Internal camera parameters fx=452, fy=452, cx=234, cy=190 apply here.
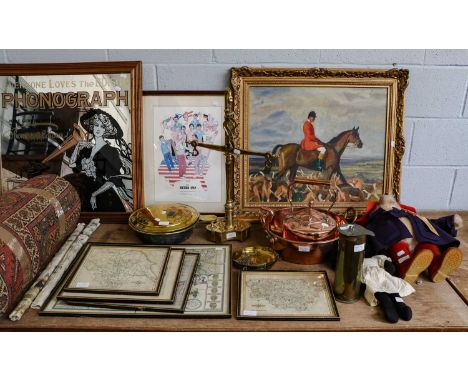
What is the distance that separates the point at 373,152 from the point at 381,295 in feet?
1.88

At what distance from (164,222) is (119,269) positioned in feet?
0.87

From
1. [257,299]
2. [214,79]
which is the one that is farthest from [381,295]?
[214,79]

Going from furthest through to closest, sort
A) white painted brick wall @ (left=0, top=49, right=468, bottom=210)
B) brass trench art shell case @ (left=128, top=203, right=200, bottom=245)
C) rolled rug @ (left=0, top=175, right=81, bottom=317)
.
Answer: white painted brick wall @ (left=0, top=49, right=468, bottom=210) < brass trench art shell case @ (left=128, top=203, right=200, bottom=245) < rolled rug @ (left=0, top=175, right=81, bottom=317)

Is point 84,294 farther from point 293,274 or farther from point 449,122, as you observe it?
point 449,122

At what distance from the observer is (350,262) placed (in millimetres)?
1165

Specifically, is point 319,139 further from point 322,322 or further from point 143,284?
point 143,284

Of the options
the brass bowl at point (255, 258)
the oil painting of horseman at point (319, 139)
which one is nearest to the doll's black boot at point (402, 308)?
the brass bowl at point (255, 258)

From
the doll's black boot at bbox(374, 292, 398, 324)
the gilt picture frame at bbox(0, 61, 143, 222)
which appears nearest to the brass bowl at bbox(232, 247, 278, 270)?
the doll's black boot at bbox(374, 292, 398, 324)

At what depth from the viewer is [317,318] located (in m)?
1.10

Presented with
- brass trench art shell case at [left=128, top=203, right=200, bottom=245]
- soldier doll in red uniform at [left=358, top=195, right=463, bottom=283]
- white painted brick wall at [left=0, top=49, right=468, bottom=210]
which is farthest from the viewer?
white painted brick wall at [left=0, top=49, right=468, bottom=210]

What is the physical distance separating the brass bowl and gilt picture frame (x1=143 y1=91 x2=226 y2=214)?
27 cm

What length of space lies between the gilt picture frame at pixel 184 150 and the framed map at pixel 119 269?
33cm

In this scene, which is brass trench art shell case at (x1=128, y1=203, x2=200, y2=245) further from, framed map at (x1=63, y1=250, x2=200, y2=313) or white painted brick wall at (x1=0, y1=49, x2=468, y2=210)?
white painted brick wall at (x1=0, y1=49, x2=468, y2=210)

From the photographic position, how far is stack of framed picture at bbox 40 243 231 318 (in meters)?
1.12
